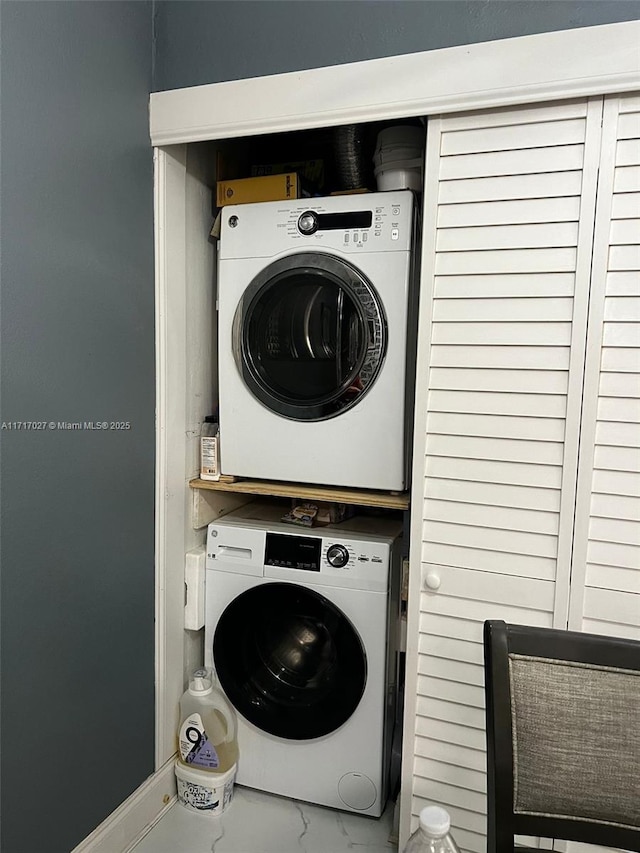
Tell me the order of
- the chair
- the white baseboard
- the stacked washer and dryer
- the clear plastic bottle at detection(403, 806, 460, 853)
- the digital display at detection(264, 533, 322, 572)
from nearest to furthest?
the clear plastic bottle at detection(403, 806, 460, 853) < the chair < the white baseboard < the stacked washer and dryer < the digital display at detection(264, 533, 322, 572)

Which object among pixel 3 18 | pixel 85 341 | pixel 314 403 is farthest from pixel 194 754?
pixel 3 18

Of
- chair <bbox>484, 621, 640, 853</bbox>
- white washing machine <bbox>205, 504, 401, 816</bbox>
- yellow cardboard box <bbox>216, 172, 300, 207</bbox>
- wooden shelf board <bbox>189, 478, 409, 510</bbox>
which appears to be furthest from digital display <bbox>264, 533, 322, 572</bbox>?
yellow cardboard box <bbox>216, 172, 300, 207</bbox>

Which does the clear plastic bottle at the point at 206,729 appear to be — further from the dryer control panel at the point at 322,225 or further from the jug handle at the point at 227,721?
the dryer control panel at the point at 322,225

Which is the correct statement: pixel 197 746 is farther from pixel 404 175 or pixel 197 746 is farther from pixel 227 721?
pixel 404 175

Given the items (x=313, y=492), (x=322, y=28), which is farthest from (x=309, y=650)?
(x=322, y=28)

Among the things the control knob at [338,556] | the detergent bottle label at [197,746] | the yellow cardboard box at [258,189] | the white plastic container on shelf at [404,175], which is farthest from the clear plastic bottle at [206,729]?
the white plastic container on shelf at [404,175]

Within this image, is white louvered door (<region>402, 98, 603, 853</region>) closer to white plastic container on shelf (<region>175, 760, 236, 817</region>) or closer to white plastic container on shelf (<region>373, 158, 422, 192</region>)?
white plastic container on shelf (<region>373, 158, 422, 192</region>)

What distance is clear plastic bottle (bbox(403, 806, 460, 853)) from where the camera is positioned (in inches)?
34.4

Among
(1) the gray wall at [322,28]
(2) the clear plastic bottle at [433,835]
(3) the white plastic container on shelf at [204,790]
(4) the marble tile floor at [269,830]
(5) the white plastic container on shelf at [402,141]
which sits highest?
(1) the gray wall at [322,28]

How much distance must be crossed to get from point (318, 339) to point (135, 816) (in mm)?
1469

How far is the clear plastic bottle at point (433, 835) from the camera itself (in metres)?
0.87

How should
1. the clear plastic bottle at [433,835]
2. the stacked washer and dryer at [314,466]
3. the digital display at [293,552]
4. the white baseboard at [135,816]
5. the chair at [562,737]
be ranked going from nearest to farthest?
the clear plastic bottle at [433,835] < the chair at [562,737] < the white baseboard at [135,816] < the stacked washer and dryer at [314,466] < the digital display at [293,552]

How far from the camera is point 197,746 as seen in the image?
73.6 inches

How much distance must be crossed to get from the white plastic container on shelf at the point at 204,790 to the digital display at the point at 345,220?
1674mm
